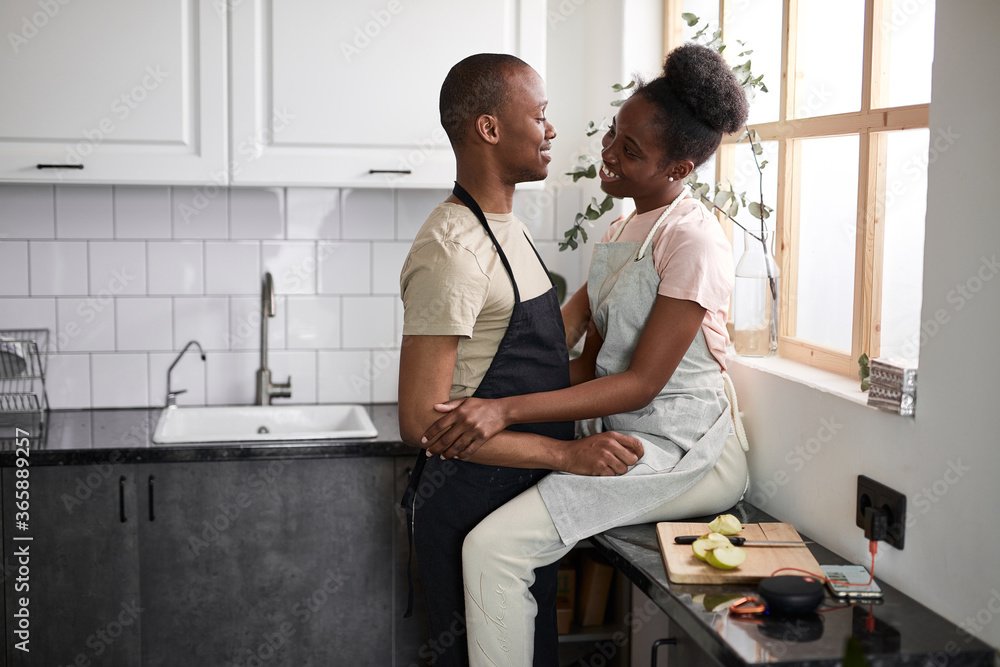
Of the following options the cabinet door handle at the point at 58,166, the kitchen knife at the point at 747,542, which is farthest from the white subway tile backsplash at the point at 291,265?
the kitchen knife at the point at 747,542

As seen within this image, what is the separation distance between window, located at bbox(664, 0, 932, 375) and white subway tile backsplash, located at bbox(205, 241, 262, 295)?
138 centimetres

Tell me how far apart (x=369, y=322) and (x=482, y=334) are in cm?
123

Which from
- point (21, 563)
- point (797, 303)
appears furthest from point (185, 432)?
point (797, 303)

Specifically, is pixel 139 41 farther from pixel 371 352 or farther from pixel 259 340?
pixel 371 352

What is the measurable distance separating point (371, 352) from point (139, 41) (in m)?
1.06

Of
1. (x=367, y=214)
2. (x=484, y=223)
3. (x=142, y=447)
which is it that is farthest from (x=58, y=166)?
(x=484, y=223)

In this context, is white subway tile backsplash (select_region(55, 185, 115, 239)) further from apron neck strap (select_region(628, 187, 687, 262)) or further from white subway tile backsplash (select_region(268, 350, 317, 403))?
apron neck strap (select_region(628, 187, 687, 262))

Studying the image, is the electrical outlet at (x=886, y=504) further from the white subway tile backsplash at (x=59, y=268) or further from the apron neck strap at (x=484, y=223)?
the white subway tile backsplash at (x=59, y=268)

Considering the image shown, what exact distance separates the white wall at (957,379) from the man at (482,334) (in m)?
0.46

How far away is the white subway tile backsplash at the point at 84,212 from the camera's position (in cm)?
255

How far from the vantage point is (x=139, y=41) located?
2223 mm

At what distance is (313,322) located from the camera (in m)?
2.69

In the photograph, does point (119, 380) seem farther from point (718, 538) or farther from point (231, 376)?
point (718, 538)

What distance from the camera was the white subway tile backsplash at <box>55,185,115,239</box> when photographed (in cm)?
255
